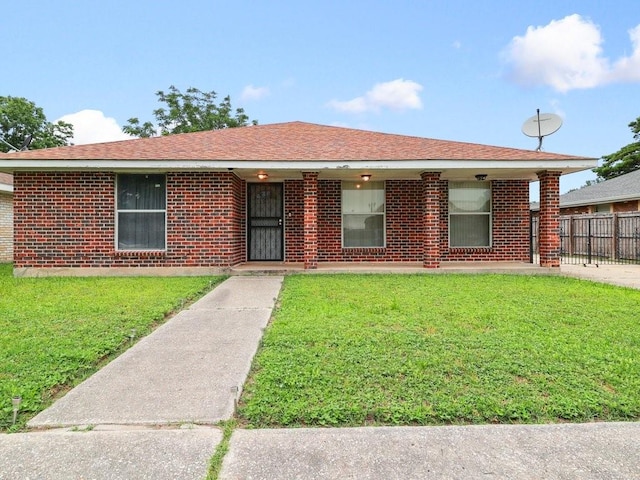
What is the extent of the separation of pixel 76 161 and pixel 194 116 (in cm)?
2785

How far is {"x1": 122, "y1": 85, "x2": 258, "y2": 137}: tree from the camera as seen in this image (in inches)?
1325

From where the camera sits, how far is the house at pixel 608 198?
55.4 feet

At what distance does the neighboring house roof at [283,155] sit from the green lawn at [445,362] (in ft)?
12.5

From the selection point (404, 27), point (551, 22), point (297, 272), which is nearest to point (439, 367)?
point (297, 272)

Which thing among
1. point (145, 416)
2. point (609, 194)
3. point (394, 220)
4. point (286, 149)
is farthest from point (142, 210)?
point (609, 194)

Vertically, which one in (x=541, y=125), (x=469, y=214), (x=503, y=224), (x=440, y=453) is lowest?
(x=440, y=453)

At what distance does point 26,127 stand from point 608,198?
4162cm

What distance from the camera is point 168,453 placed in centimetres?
204

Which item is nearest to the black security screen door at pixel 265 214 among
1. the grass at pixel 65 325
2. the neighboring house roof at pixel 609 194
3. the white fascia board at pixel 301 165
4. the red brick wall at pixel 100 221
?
the red brick wall at pixel 100 221

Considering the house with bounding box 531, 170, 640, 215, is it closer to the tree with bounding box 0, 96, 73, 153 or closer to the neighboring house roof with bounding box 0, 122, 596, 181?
the neighboring house roof with bounding box 0, 122, 596, 181

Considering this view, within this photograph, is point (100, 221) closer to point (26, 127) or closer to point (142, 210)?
point (142, 210)

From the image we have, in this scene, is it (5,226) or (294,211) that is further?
(5,226)

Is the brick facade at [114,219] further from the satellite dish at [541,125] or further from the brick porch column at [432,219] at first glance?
the satellite dish at [541,125]

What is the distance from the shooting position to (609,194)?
59.4 ft
